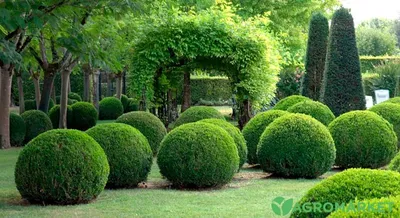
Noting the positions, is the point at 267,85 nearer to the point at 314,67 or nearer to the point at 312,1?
the point at 314,67

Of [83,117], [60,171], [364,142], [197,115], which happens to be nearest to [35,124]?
[83,117]

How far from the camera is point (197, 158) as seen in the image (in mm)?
10375

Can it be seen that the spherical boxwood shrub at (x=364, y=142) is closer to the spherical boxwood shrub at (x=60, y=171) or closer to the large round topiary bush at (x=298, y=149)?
the large round topiary bush at (x=298, y=149)

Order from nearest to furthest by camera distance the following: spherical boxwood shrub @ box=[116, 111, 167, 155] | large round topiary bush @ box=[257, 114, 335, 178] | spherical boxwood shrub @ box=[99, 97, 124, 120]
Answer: large round topiary bush @ box=[257, 114, 335, 178], spherical boxwood shrub @ box=[116, 111, 167, 155], spherical boxwood shrub @ box=[99, 97, 124, 120]

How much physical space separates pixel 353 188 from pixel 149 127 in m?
11.4

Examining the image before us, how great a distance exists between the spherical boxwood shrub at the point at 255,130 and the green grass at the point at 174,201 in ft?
5.23

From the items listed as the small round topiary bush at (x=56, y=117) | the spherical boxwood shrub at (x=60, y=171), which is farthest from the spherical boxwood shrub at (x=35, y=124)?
the spherical boxwood shrub at (x=60, y=171)

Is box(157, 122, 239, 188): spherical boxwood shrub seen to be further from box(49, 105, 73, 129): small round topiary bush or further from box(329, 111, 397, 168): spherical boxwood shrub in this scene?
box(49, 105, 73, 129): small round topiary bush

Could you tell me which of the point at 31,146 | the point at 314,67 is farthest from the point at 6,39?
the point at 314,67

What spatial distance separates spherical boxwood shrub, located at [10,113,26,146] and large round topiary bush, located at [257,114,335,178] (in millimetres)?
10692

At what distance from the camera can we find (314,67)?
21688mm

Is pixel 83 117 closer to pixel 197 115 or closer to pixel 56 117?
pixel 56 117

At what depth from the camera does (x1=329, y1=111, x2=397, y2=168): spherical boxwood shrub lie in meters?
12.5

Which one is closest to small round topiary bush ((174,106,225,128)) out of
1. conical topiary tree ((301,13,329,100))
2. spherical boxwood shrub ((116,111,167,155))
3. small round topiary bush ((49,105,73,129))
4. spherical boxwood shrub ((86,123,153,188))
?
spherical boxwood shrub ((116,111,167,155))
